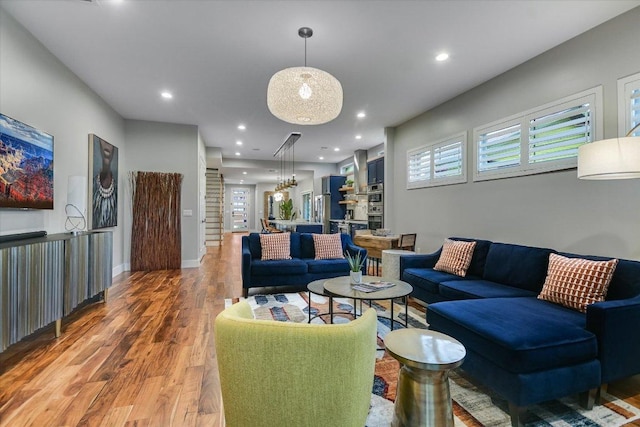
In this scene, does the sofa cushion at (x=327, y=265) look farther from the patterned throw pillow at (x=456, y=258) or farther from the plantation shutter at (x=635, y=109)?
the plantation shutter at (x=635, y=109)

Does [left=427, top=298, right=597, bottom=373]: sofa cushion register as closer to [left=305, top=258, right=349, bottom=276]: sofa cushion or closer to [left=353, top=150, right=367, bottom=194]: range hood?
[left=305, top=258, right=349, bottom=276]: sofa cushion

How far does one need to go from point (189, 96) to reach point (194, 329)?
351 centimetres

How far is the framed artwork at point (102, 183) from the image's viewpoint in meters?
4.55

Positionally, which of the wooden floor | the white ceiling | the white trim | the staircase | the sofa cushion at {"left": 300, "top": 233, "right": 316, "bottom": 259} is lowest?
the wooden floor

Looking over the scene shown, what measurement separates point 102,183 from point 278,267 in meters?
3.17

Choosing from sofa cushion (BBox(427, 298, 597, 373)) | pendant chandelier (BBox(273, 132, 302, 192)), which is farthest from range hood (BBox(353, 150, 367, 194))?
sofa cushion (BBox(427, 298, 597, 373))

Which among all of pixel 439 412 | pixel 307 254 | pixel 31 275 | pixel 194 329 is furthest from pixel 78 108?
pixel 439 412

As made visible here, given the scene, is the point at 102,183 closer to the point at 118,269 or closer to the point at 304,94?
the point at 118,269

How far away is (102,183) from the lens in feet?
16.1

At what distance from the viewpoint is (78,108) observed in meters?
4.14

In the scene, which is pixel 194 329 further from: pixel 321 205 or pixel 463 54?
pixel 321 205

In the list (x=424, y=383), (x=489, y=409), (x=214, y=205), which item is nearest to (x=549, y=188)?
(x=489, y=409)

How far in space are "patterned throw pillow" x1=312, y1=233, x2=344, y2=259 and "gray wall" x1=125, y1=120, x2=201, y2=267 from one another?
3029 mm

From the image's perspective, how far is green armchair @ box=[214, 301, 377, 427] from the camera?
3.31ft
